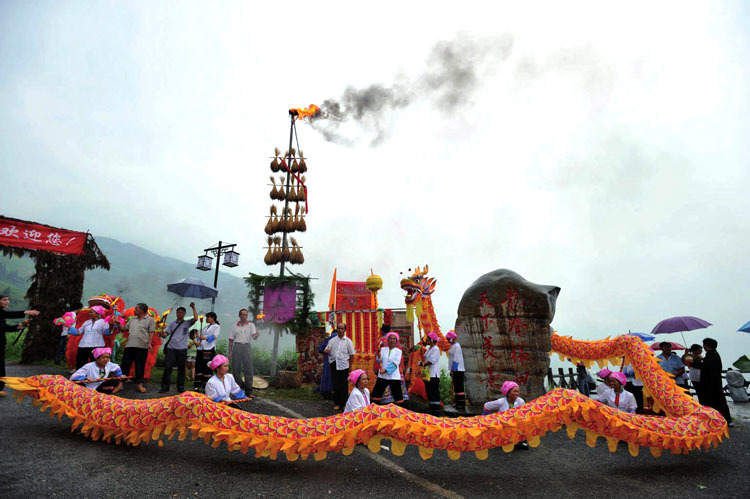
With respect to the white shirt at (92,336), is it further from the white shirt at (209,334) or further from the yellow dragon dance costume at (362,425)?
the yellow dragon dance costume at (362,425)

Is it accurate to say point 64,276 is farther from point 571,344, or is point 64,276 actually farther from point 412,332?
point 571,344

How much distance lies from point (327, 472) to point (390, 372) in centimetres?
221

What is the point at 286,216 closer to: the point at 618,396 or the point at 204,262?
the point at 204,262

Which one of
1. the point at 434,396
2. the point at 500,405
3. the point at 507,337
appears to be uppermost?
the point at 507,337

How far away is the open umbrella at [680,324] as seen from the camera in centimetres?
899

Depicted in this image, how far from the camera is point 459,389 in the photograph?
784cm

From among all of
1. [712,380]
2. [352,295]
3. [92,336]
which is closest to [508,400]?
[712,380]

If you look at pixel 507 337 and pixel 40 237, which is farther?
pixel 40 237

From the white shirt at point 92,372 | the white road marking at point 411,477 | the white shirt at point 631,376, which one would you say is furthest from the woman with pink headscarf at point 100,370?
the white shirt at point 631,376

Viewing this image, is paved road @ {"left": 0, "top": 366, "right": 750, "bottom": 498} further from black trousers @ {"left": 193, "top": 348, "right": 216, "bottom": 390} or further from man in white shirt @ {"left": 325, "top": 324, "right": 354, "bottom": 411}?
black trousers @ {"left": 193, "top": 348, "right": 216, "bottom": 390}

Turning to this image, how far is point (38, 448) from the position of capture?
4648mm

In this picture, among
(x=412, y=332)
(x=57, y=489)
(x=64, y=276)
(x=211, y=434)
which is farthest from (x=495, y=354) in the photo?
(x=64, y=276)

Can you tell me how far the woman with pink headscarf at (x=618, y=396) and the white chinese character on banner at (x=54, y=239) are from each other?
Result: 47.6 feet

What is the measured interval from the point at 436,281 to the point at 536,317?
2561 mm
